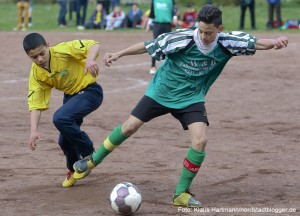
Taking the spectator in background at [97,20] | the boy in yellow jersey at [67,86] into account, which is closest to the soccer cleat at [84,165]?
the boy in yellow jersey at [67,86]

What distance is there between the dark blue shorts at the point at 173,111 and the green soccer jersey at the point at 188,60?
4cm

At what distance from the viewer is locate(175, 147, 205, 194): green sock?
24.6ft

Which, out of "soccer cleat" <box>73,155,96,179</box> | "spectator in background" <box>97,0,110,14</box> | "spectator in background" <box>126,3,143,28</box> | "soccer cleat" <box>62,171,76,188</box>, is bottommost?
"spectator in background" <box>126,3,143,28</box>

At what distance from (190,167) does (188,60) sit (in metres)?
0.99

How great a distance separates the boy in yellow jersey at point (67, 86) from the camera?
26.6ft

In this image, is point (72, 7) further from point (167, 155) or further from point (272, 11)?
point (167, 155)

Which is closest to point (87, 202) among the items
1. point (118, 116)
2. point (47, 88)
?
point (47, 88)

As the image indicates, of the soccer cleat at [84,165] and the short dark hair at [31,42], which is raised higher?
the short dark hair at [31,42]

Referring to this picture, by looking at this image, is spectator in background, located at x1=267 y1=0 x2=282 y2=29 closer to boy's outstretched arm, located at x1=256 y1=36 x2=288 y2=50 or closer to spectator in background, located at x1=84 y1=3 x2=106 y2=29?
spectator in background, located at x1=84 y1=3 x2=106 y2=29

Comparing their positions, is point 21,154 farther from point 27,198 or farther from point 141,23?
point 141,23

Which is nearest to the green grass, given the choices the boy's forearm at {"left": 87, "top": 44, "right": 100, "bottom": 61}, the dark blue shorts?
the boy's forearm at {"left": 87, "top": 44, "right": 100, "bottom": 61}

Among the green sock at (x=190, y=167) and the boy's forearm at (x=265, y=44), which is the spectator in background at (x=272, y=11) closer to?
the boy's forearm at (x=265, y=44)

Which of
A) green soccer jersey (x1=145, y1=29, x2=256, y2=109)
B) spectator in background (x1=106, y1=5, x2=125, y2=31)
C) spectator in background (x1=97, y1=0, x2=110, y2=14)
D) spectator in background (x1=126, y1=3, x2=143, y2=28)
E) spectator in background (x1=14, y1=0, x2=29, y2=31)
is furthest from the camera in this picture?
spectator in background (x1=97, y1=0, x2=110, y2=14)

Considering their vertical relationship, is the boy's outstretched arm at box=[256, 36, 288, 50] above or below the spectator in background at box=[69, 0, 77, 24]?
above
